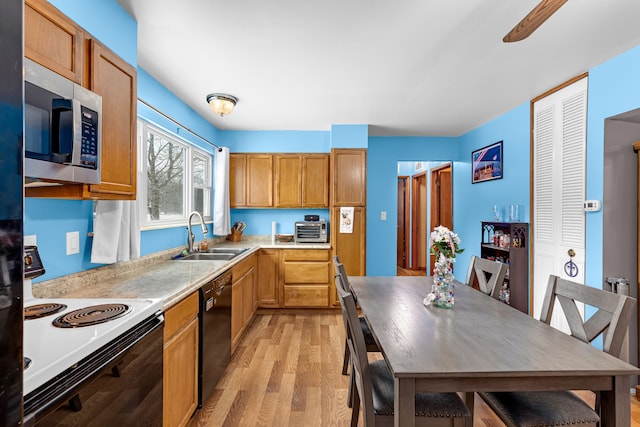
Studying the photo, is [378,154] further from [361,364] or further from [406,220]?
[361,364]

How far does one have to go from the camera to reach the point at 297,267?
4.09m

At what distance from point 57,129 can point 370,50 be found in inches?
76.6

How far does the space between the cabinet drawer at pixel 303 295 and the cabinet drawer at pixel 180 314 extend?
217cm

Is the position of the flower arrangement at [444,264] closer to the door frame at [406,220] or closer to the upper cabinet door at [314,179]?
the upper cabinet door at [314,179]

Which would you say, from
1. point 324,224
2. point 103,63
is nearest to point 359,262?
point 324,224

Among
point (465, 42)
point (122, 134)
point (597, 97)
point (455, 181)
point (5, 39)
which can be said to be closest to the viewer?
point (5, 39)

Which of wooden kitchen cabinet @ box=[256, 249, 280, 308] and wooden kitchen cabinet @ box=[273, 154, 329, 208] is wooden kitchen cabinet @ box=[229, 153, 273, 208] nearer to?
wooden kitchen cabinet @ box=[273, 154, 329, 208]

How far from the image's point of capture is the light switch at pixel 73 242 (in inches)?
67.9

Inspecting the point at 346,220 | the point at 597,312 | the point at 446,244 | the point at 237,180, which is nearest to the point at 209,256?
the point at 237,180

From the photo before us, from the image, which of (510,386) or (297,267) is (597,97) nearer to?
(510,386)

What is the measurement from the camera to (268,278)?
13.3 ft

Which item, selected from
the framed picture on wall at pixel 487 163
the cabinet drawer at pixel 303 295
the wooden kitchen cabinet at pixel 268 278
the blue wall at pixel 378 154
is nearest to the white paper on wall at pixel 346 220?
the blue wall at pixel 378 154

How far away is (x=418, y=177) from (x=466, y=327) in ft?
18.0

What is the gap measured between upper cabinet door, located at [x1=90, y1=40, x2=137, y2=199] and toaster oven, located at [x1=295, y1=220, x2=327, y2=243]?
2.74m
